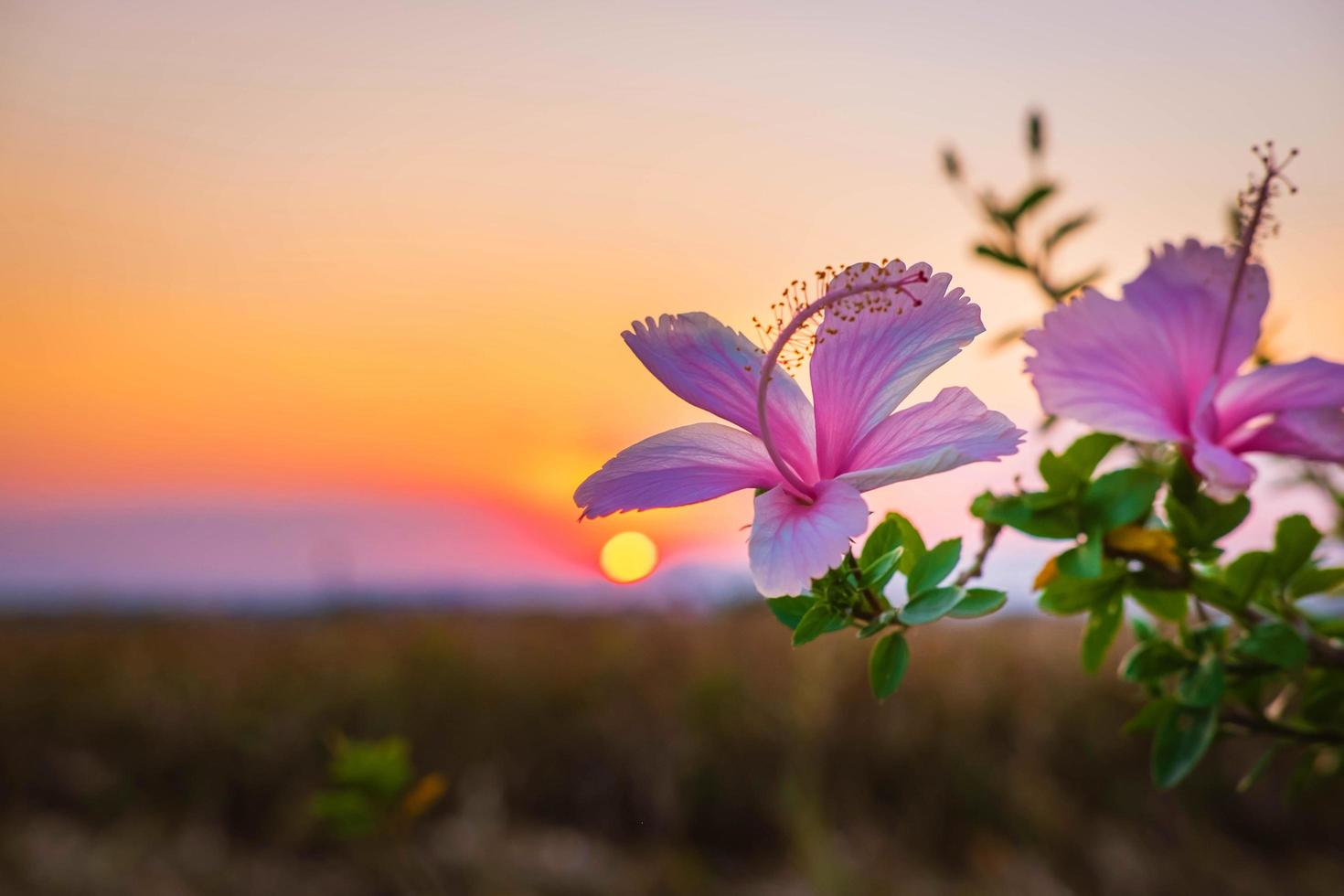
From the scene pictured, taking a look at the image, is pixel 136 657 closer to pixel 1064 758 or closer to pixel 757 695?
pixel 757 695

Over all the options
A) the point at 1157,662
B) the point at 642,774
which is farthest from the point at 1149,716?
the point at 642,774

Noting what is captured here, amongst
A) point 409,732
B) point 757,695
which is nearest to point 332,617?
point 409,732

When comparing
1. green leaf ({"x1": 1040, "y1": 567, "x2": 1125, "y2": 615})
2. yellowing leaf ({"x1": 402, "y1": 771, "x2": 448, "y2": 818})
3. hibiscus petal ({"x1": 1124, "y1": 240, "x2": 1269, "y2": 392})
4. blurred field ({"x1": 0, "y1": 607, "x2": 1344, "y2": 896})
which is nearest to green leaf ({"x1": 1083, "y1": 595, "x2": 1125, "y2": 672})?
green leaf ({"x1": 1040, "y1": 567, "x2": 1125, "y2": 615})

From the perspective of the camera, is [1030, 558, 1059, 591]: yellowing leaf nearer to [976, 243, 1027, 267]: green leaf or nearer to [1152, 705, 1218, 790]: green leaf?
[1152, 705, 1218, 790]: green leaf

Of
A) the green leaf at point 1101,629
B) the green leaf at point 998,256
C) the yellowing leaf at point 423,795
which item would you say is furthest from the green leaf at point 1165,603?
the yellowing leaf at point 423,795

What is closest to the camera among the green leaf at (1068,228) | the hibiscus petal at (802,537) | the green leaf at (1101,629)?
the hibiscus petal at (802,537)

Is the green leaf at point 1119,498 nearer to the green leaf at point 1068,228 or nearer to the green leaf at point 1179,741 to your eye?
the green leaf at point 1179,741
